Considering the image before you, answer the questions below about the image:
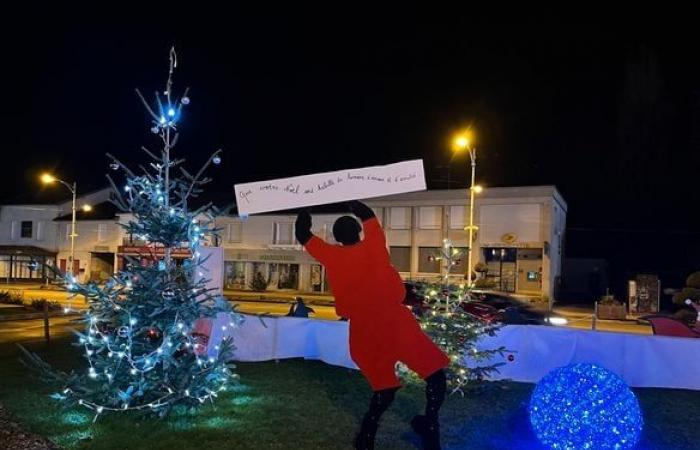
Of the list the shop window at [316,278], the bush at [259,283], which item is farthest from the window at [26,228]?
the shop window at [316,278]

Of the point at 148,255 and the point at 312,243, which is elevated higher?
the point at 312,243

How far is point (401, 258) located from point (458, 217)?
15.4ft

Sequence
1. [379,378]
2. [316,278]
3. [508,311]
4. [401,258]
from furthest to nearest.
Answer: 1. [316,278]
2. [401,258]
3. [508,311]
4. [379,378]

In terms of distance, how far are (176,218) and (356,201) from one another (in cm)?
256

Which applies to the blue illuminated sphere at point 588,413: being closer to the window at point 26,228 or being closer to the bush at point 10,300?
the bush at point 10,300

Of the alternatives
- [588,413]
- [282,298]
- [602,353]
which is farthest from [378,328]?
[282,298]

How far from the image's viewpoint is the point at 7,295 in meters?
27.2

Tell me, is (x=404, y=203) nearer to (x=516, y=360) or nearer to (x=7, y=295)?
(x=7, y=295)

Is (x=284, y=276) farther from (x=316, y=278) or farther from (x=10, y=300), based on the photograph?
(x=10, y=300)

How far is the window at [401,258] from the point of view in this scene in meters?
41.4

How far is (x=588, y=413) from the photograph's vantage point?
5871mm

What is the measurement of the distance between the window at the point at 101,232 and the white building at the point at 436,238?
10.6 metres

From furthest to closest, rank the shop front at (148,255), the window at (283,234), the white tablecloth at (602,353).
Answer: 1. the window at (283,234)
2. the white tablecloth at (602,353)
3. the shop front at (148,255)

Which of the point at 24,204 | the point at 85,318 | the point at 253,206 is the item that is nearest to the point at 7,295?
the point at 85,318
